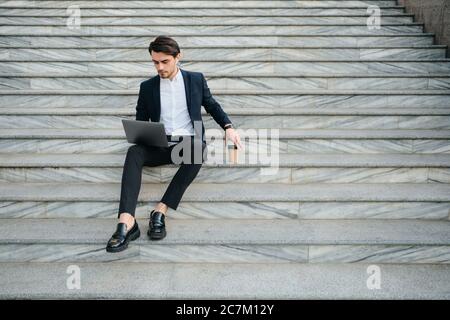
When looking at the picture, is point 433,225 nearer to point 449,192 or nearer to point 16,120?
point 449,192

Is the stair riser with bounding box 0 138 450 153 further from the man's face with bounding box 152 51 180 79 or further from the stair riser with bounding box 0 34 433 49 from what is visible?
the stair riser with bounding box 0 34 433 49

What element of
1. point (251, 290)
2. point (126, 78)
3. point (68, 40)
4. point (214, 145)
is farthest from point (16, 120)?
point (251, 290)

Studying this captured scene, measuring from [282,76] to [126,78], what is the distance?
1664mm

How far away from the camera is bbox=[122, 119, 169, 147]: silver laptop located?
2.69 metres

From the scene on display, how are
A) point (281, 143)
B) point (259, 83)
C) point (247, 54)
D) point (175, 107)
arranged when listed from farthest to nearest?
point (247, 54)
point (259, 83)
point (281, 143)
point (175, 107)

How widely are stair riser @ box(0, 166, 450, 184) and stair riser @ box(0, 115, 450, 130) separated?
666 millimetres

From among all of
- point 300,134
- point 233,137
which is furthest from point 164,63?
point 300,134

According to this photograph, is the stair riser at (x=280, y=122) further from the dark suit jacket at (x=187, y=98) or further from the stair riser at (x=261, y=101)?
the dark suit jacket at (x=187, y=98)

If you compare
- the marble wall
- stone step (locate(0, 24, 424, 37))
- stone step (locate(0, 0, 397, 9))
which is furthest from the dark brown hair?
the marble wall

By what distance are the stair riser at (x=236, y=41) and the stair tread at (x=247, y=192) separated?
2254 mm

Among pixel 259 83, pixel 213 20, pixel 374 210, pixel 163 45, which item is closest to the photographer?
pixel 163 45

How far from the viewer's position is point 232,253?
2.62 metres

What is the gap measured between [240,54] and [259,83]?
0.62 m

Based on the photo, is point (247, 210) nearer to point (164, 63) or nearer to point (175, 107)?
point (175, 107)
